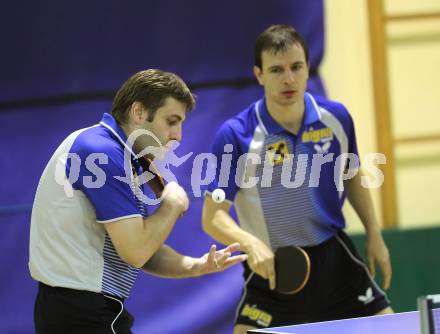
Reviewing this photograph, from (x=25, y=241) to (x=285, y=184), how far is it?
205 cm

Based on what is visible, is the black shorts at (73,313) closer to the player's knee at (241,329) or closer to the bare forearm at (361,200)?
the player's knee at (241,329)

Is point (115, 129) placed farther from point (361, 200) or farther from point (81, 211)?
point (361, 200)

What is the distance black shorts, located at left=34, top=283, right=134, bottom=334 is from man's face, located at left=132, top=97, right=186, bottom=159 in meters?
0.55

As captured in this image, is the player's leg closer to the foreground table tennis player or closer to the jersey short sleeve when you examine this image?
the foreground table tennis player

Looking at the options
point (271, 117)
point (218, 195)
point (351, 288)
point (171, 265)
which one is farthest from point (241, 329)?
point (271, 117)

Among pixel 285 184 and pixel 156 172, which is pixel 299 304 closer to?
pixel 285 184

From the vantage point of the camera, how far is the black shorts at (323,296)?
3795mm

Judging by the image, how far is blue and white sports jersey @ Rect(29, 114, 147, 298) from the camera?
2.76 meters

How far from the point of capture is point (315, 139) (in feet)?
12.9

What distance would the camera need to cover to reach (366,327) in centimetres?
289

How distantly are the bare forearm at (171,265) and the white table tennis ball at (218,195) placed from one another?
36 cm

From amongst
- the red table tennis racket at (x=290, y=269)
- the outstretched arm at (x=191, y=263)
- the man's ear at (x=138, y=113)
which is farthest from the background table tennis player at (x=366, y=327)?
the man's ear at (x=138, y=113)

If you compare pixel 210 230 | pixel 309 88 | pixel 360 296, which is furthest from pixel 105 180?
pixel 309 88

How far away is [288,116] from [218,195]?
67cm
